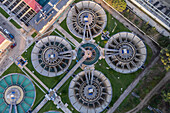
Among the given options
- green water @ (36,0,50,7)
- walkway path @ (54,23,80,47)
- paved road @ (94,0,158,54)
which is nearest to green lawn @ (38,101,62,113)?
walkway path @ (54,23,80,47)

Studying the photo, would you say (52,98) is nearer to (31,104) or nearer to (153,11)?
(31,104)

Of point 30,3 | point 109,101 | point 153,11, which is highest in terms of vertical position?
point 30,3

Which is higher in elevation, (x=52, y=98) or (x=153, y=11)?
(x=52, y=98)

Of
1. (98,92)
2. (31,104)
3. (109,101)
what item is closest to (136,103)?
(109,101)

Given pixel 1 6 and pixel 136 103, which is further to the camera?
pixel 1 6

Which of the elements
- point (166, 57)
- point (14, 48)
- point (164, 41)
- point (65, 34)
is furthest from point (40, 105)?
point (164, 41)

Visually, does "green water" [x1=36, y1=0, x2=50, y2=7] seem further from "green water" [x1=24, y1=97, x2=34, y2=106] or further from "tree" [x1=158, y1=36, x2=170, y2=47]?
"tree" [x1=158, y1=36, x2=170, y2=47]

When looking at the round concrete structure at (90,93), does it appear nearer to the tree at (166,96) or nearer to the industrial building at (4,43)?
the tree at (166,96)
